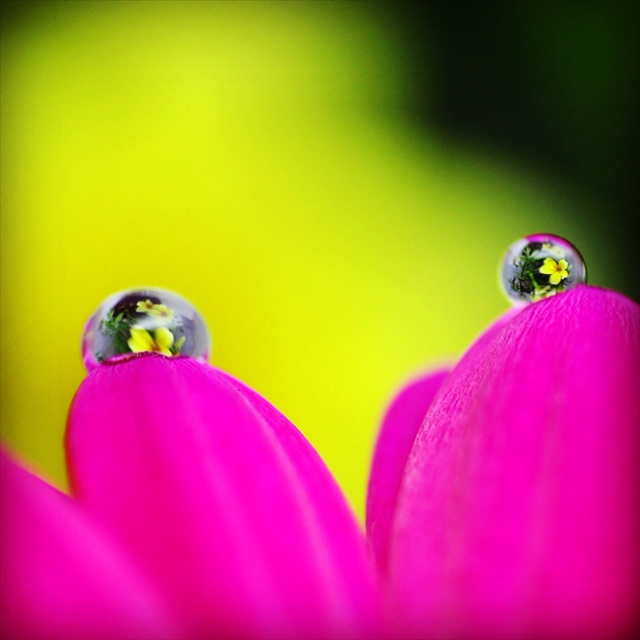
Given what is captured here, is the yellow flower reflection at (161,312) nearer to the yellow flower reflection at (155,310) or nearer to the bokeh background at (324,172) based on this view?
the yellow flower reflection at (155,310)

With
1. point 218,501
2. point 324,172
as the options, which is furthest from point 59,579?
point 324,172

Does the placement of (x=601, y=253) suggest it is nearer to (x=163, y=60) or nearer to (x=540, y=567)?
(x=163, y=60)

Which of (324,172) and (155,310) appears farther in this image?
(324,172)

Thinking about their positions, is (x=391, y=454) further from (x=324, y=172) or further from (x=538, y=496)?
(x=324, y=172)

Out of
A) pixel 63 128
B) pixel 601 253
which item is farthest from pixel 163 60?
pixel 601 253

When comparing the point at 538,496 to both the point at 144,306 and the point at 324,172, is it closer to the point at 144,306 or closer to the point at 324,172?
the point at 144,306

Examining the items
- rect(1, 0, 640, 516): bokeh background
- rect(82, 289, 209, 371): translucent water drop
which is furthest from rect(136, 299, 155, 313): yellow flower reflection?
rect(1, 0, 640, 516): bokeh background
